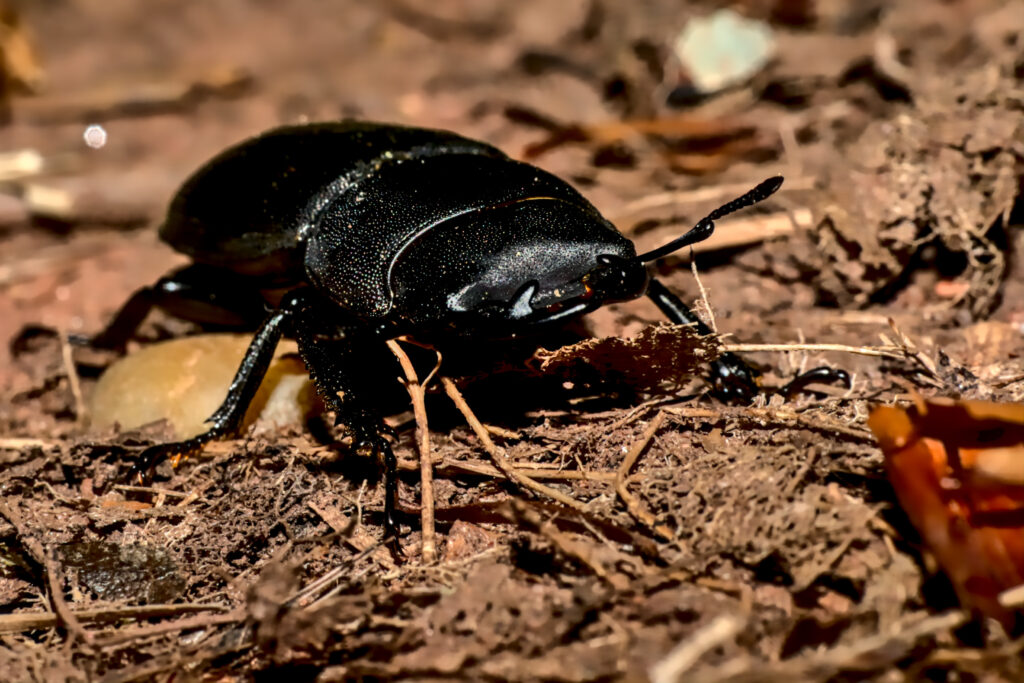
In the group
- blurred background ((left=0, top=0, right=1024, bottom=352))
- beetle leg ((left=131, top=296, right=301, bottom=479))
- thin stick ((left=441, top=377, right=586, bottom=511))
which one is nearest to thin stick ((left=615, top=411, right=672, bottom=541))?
thin stick ((left=441, top=377, right=586, bottom=511))

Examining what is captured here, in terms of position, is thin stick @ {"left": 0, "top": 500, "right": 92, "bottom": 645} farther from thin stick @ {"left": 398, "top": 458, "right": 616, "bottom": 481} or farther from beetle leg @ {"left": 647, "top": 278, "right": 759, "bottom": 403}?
beetle leg @ {"left": 647, "top": 278, "right": 759, "bottom": 403}

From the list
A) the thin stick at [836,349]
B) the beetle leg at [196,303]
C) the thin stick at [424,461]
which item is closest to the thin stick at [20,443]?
the beetle leg at [196,303]

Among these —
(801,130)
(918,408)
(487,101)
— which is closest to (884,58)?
(801,130)

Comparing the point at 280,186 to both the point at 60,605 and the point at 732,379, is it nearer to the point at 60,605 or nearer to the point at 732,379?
the point at 60,605

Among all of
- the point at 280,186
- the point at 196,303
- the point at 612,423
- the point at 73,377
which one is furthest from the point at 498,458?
the point at 73,377

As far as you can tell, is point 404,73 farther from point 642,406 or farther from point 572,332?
point 642,406
